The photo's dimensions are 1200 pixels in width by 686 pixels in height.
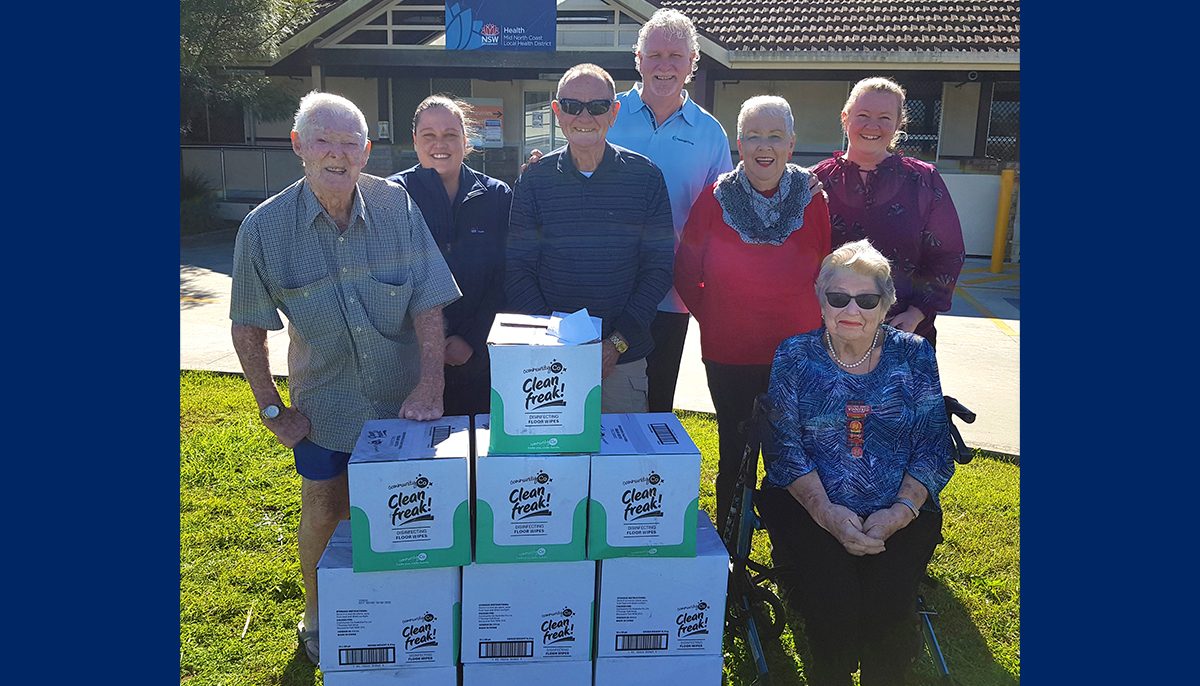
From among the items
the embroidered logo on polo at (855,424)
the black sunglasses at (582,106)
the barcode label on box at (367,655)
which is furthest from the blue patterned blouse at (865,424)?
the barcode label on box at (367,655)

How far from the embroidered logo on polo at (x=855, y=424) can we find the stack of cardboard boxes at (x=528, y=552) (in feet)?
2.07

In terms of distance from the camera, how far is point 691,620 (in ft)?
8.66

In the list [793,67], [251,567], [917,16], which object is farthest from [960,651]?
[917,16]

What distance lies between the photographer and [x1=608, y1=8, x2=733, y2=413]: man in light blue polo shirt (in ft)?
12.0

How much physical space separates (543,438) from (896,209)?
186 centimetres

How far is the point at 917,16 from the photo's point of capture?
1365 centimetres

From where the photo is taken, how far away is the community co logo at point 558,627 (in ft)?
8.54

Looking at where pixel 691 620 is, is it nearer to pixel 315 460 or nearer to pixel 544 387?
pixel 544 387

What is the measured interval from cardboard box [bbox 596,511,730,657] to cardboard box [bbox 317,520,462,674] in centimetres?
48

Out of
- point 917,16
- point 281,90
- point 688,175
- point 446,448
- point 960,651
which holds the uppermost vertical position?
point 917,16

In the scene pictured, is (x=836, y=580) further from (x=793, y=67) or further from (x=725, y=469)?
(x=793, y=67)

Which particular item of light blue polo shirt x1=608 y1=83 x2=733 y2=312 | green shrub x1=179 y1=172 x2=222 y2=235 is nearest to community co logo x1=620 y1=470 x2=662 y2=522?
light blue polo shirt x1=608 y1=83 x2=733 y2=312

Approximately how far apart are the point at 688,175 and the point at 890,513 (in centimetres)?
169

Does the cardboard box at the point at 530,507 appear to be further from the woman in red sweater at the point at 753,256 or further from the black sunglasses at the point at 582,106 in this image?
the black sunglasses at the point at 582,106
